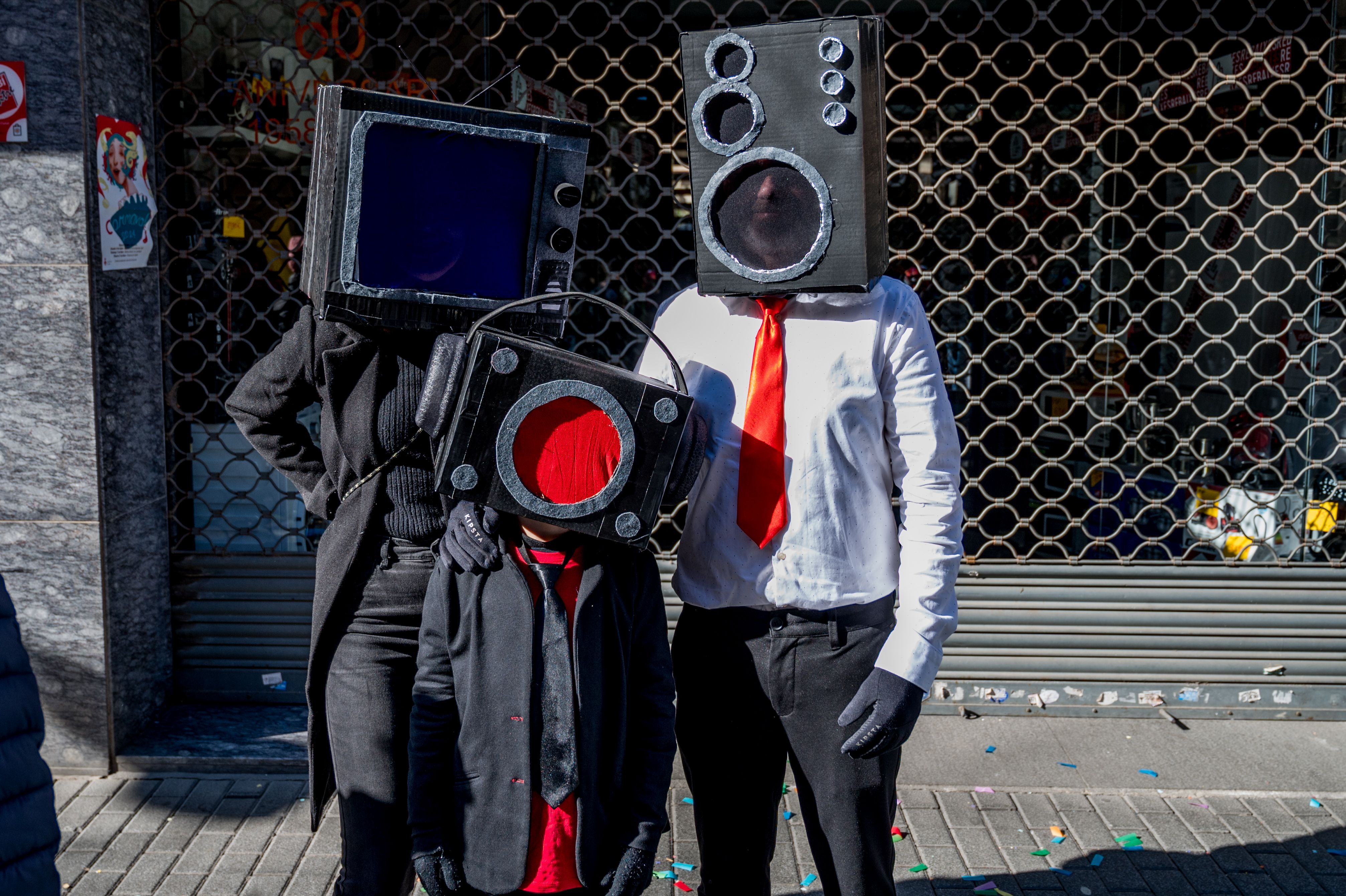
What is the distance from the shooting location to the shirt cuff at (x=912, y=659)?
7.27 feet

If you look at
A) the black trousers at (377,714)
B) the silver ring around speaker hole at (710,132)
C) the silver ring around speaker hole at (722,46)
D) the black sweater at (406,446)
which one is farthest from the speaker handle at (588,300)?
the black trousers at (377,714)

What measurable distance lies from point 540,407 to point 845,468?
0.71 m

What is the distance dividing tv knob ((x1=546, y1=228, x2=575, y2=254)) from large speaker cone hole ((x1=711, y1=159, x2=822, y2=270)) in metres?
0.31

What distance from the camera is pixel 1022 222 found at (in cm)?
461

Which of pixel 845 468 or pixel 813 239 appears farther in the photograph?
pixel 845 468

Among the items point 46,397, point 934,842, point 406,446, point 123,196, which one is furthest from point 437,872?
point 123,196

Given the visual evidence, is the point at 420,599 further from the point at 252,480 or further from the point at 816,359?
the point at 252,480

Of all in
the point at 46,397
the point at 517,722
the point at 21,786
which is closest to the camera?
the point at 21,786

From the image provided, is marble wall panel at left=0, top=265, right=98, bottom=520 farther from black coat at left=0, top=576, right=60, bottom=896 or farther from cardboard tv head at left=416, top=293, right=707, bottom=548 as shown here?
cardboard tv head at left=416, top=293, right=707, bottom=548

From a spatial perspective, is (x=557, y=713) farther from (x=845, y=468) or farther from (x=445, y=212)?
(x=445, y=212)

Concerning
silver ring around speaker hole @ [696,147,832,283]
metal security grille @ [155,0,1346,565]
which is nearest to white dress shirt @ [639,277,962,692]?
silver ring around speaker hole @ [696,147,832,283]

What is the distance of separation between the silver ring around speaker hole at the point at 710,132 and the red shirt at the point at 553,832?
0.90m

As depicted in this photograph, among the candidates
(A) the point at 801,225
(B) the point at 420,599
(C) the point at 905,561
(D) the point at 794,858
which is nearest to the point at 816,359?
(A) the point at 801,225

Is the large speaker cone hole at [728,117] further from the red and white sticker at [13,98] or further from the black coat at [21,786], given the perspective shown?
the red and white sticker at [13,98]
